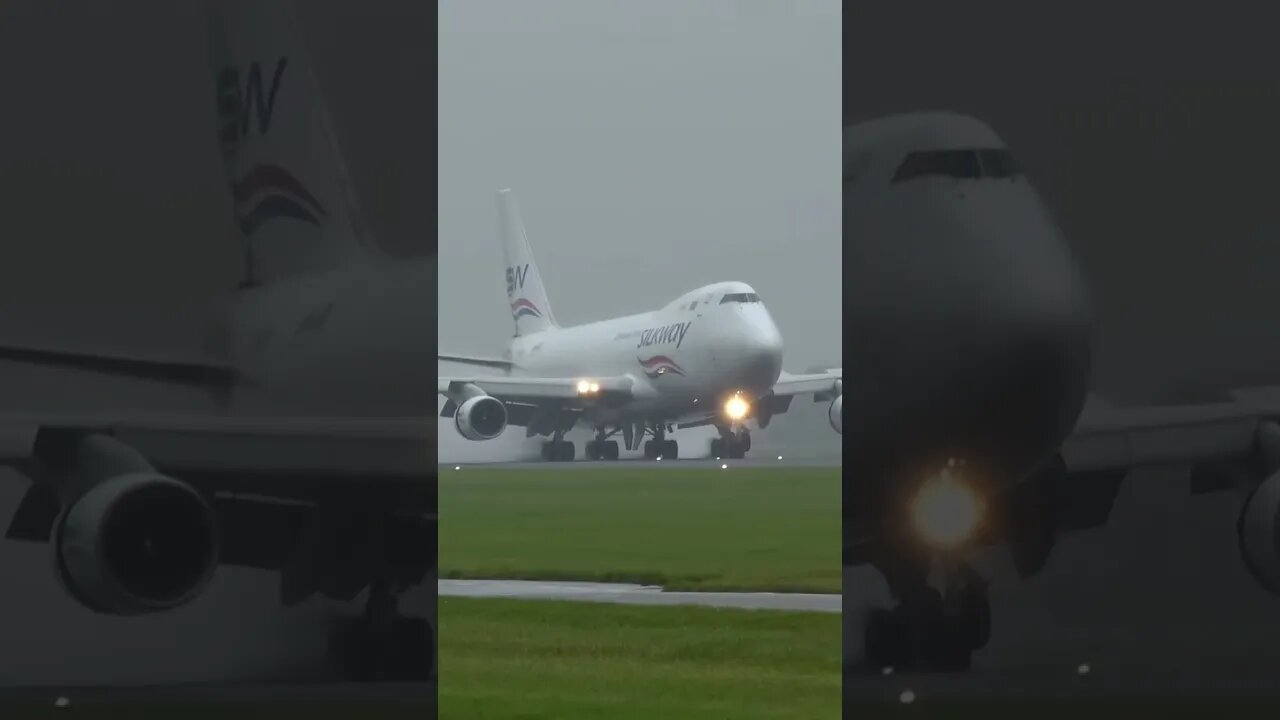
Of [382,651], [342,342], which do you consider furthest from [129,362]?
[382,651]

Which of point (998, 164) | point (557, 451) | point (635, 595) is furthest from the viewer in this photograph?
point (557, 451)

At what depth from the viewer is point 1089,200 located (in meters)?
3.91

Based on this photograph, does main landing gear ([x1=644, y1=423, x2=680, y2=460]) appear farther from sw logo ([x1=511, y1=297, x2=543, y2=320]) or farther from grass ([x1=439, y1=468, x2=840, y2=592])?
sw logo ([x1=511, y1=297, x2=543, y2=320])

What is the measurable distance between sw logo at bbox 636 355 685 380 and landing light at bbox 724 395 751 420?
1.65m

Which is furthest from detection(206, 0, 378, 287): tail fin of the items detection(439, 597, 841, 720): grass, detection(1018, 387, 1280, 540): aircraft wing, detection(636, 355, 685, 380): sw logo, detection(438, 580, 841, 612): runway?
detection(636, 355, 685, 380): sw logo

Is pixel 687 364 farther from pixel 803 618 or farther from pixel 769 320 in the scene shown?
pixel 803 618

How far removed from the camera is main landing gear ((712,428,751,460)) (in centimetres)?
4816

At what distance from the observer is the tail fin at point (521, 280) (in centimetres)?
6344

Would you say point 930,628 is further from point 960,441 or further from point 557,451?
point 557,451

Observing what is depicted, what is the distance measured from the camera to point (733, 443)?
48.5m

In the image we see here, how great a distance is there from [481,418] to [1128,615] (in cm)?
3665

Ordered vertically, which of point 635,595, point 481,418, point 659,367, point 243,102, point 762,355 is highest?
point 243,102

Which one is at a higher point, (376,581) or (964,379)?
(964,379)

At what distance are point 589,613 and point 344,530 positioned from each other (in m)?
8.59
